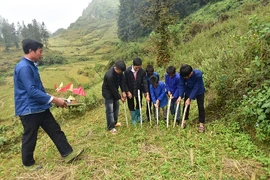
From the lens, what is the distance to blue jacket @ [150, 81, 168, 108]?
15.6 feet

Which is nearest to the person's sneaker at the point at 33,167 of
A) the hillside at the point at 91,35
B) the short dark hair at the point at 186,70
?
the short dark hair at the point at 186,70

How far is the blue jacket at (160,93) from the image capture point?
15.6 feet

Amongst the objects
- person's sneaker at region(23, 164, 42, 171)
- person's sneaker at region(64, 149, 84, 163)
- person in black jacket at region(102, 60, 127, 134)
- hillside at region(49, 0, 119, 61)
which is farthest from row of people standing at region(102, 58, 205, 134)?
hillside at region(49, 0, 119, 61)

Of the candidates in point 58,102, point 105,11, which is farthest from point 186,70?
point 105,11

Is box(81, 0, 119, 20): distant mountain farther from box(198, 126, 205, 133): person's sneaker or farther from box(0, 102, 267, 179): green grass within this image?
box(198, 126, 205, 133): person's sneaker

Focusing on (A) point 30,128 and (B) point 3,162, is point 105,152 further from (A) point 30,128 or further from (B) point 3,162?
(B) point 3,162

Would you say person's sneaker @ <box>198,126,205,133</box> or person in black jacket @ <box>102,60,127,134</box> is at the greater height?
person in black jacket @ <box>102,60,127,134</box>

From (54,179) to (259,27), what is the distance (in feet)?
14.4

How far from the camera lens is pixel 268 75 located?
3920 mm

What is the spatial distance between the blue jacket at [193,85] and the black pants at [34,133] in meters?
2.51

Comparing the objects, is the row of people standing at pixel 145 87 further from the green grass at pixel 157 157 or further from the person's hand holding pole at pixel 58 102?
the person's hand holding pole at pixel 58 102

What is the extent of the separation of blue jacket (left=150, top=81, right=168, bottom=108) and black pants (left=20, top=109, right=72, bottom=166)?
7.07ft

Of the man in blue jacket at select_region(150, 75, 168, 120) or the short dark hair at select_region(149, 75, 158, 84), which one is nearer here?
the short dark hair at select_region(149, 75, 158, 84)

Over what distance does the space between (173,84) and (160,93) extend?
0.40 m
